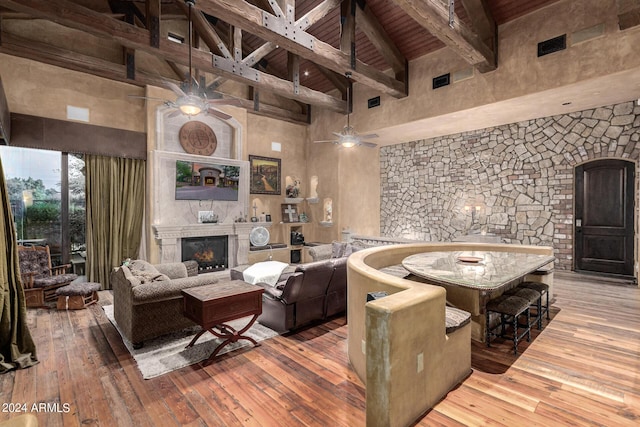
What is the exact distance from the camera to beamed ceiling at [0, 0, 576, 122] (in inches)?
171

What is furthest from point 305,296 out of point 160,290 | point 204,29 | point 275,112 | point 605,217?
point 605,217

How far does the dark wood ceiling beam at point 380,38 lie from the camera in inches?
239

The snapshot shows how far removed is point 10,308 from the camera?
3072 millimetres

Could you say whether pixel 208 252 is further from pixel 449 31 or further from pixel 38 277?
pixel 449 31

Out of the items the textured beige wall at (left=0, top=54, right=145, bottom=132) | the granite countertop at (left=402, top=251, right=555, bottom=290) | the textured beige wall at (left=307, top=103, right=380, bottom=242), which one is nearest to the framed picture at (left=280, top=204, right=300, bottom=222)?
the textured beige wall at (left=307, top=103, right=380, bottom=242)

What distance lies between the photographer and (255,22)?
163 inches

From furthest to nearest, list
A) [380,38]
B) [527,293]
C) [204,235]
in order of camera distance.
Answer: [204,235] < [380,38] < [527,293]

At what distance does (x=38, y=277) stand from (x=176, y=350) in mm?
3468

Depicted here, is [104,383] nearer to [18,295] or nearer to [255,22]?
[18,295]

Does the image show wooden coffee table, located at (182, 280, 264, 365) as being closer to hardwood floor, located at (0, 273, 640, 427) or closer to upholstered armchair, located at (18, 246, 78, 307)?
hardwood floor, located at (0, 273, 640, 427)

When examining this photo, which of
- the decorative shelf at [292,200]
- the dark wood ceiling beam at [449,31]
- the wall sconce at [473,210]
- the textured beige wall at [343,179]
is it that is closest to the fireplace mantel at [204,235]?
the decorative shelf at [292,200]

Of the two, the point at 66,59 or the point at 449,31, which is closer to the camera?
the point at 449,31

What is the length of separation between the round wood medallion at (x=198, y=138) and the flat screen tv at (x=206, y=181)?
387 millimetres

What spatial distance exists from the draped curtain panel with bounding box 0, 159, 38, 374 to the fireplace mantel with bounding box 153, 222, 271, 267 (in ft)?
11.1
